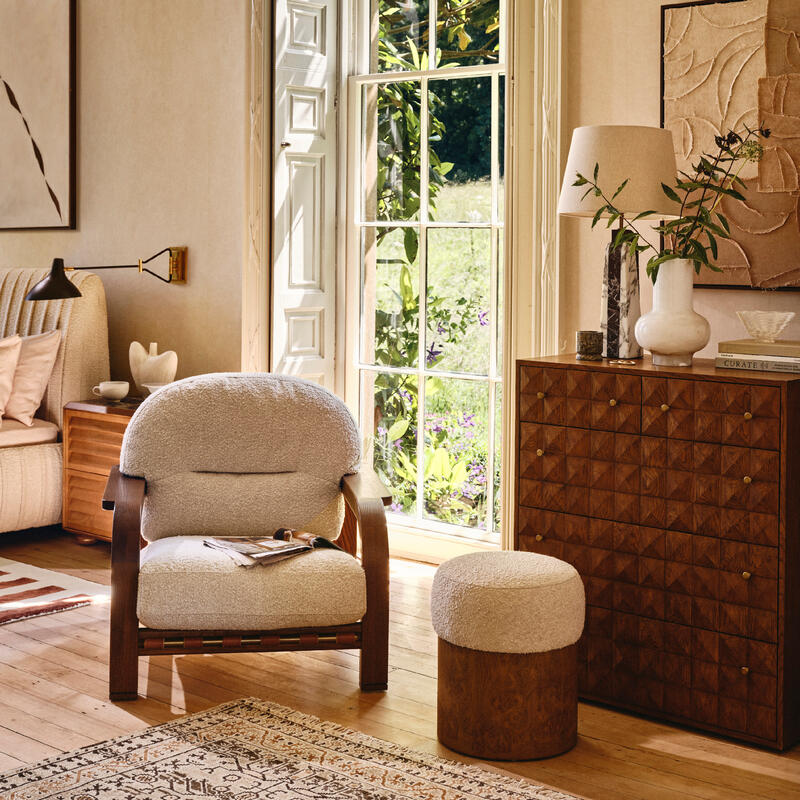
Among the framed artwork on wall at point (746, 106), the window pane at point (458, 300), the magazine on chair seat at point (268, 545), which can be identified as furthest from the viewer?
the window pane at point (458, 300)

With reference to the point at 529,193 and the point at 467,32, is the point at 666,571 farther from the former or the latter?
the point at 467,32

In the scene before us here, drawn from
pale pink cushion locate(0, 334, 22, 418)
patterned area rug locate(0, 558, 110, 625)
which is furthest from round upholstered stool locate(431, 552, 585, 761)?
pale pink cushion locate(0, 334, 22, 418)

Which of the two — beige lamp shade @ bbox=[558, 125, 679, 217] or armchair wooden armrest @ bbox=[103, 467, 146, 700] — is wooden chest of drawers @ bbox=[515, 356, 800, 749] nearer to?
beige lamp shade @ bbox=[558, 125, 679, 217]

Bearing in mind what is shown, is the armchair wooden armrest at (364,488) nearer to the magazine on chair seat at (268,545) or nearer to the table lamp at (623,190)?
the magazine on chair seat at (268,545)

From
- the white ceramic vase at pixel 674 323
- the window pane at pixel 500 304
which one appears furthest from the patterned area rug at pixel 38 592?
the white ceramic vase at pixel 674 323

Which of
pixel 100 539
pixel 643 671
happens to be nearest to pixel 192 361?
pixel 100 539

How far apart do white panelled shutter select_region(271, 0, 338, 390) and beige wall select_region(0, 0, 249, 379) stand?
0.58 ft

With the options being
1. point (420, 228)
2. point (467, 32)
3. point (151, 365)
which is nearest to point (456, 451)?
point (420, 228)

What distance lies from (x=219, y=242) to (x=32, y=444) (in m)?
1.20

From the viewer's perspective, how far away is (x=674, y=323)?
3.08 metres

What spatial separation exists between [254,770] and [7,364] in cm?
281

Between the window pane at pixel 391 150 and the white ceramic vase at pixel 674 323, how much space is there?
68.5 inches

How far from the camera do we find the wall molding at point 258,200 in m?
4.73

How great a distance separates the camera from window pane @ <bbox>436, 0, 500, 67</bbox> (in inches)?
173
